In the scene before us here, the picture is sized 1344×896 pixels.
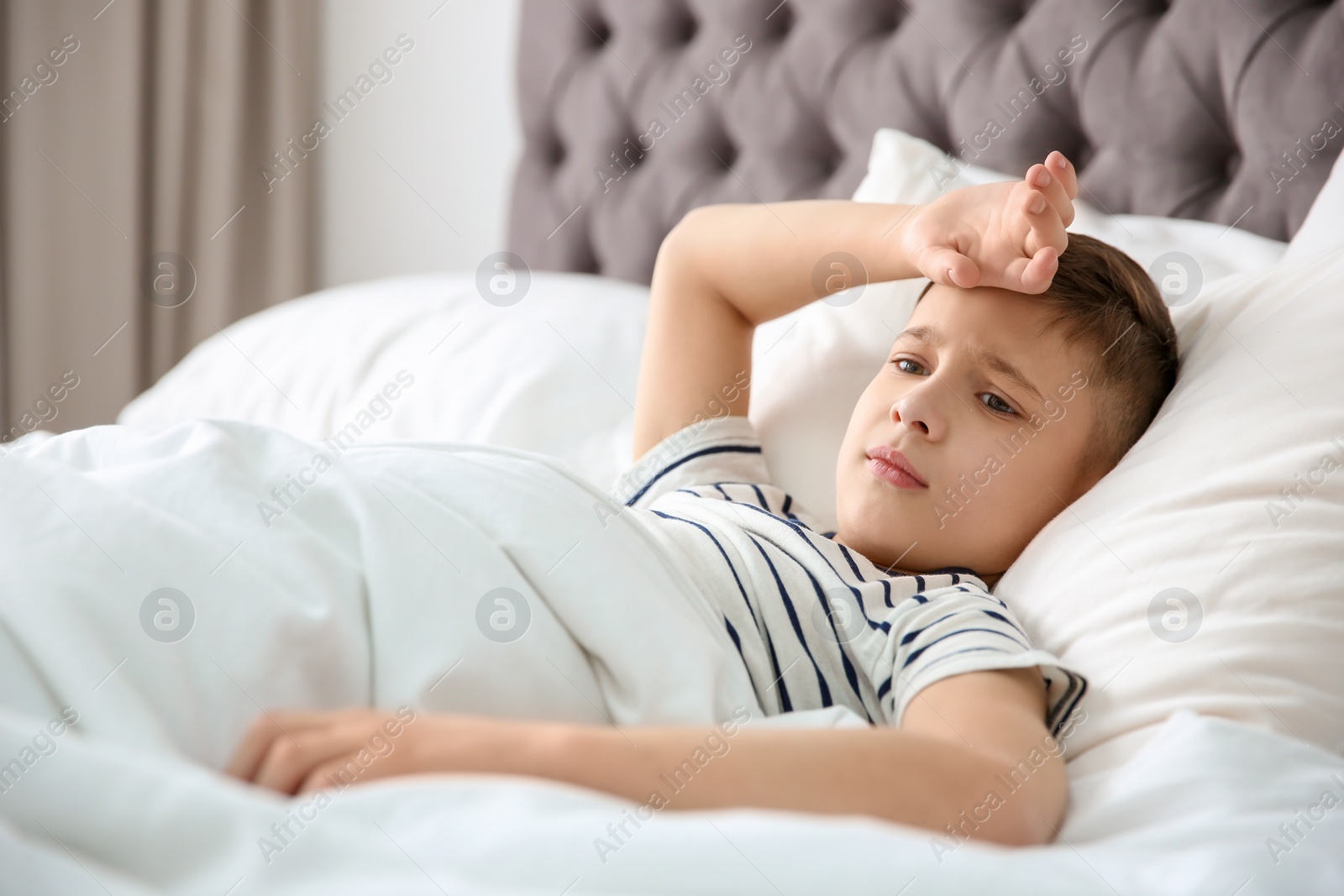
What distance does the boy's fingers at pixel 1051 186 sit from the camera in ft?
2.74

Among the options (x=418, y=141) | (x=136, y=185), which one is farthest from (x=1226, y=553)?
(x=136, y=185)

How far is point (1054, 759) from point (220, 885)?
47 centimetres

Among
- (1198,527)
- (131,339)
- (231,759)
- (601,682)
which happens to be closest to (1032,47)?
(1198,527)

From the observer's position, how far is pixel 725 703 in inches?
26.9

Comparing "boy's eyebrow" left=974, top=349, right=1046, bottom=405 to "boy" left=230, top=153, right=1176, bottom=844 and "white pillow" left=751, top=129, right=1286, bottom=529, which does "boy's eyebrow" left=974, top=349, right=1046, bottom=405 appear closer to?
"boy" left=230, top=153, right=1176, bottom=844

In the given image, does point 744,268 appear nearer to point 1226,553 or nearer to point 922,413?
point 922,413

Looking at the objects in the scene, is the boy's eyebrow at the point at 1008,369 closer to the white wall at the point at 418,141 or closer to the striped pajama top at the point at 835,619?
the striped pajama top at the point at 835,619

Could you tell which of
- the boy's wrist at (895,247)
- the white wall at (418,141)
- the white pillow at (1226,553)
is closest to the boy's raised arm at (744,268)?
the boy's wrist at (895,247)

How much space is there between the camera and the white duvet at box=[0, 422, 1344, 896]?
434 mm

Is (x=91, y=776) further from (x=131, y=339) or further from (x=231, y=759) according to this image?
(x=131, y=339)

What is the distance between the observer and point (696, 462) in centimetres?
104

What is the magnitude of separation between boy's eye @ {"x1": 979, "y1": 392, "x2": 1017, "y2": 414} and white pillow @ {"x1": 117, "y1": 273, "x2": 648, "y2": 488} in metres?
0.47

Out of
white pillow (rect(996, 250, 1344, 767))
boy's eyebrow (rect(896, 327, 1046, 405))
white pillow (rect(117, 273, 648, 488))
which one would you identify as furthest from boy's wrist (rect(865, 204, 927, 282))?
white pillow (rect(117, 273, 648, 488))

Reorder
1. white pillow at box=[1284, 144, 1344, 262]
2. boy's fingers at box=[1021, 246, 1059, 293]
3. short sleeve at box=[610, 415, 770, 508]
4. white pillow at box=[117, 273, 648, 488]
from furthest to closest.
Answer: white pillow at box=[117, 273, 648, 488] → short sleeve at box=[610, 415, 770, 508] → white pillow at box=[1284, 144, 1344, 262] → boy's fingers at box=[1021, 246, 1059, 293]
